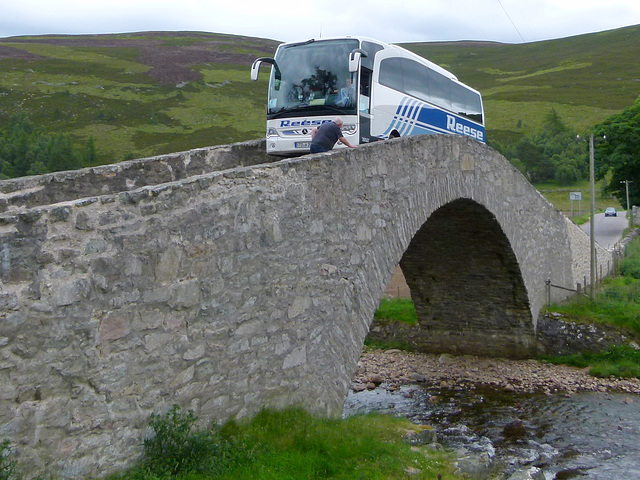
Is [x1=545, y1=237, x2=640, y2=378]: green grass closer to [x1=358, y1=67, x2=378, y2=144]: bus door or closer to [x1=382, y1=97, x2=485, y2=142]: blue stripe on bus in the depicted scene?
[x1=382, y1=97, x2=485, y2=142]: blue stripe on bus

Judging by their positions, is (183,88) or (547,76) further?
(547,76)

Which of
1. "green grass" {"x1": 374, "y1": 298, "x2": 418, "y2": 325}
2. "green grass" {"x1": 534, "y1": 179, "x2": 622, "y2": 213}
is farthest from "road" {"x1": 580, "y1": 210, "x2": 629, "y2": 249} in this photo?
"green grass" {"x1": 374, "y1": 298, "x2": 418, "y2": 325}

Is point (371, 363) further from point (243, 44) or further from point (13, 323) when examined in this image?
point (243, 44)

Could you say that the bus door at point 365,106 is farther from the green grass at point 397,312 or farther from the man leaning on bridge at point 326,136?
the green grass at point 397,312

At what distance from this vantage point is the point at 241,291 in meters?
5.64

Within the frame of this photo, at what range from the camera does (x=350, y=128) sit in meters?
10.8

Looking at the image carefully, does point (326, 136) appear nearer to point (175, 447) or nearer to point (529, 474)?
point (175, 447)

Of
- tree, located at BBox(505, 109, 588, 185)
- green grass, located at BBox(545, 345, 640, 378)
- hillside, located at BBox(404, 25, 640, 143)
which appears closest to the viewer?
green grass, located at BBox(545, 345, 640, 378)

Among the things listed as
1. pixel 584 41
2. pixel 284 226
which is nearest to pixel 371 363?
pixel 284 226

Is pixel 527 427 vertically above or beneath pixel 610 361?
beneath

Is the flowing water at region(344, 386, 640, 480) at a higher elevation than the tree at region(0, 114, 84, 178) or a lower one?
lower

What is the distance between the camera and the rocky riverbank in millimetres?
14367

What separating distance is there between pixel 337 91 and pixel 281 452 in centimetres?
693

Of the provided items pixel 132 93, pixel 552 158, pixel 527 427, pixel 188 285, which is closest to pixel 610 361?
pixel 527 427
